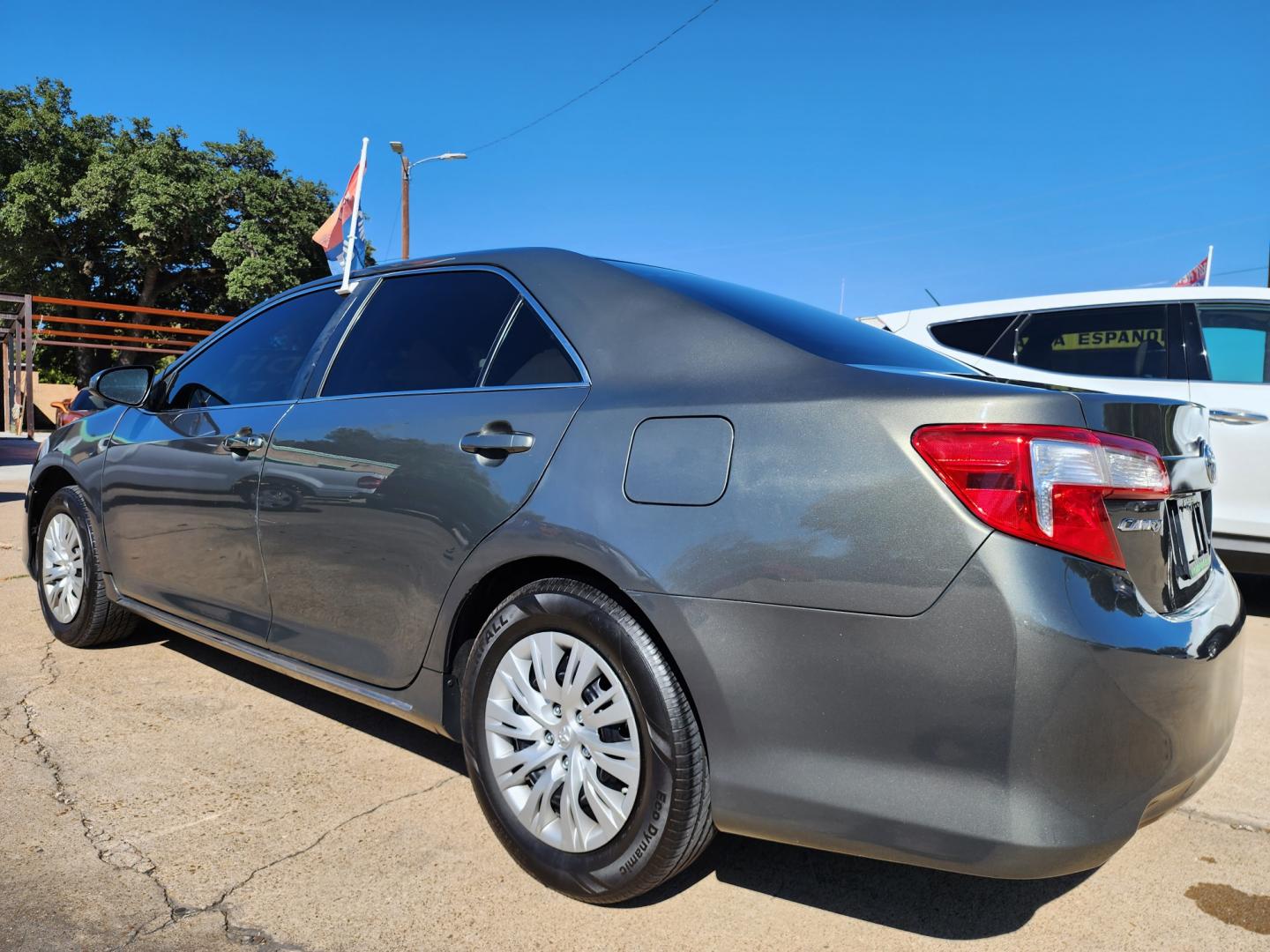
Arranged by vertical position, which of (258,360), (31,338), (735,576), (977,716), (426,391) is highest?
(31,338)

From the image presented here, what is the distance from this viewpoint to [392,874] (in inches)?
90.2

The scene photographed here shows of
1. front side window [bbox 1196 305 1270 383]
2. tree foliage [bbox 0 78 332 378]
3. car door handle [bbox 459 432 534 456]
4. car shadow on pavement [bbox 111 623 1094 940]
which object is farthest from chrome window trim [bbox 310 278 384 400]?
tree foliage [bbox 0 78 332 378]

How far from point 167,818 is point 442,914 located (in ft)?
3.05

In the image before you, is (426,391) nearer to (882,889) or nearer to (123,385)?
(882,889)

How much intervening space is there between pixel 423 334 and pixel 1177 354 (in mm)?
4592

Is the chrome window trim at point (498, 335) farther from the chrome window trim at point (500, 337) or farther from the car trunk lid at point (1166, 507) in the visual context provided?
the car trunk lid at point (1166, 507)

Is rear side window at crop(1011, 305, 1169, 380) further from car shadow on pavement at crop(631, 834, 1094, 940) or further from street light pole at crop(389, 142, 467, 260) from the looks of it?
street light pole at crop(389, 142, 467, 260)

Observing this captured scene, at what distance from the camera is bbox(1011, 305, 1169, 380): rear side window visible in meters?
5.52

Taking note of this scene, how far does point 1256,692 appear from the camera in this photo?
389 cm

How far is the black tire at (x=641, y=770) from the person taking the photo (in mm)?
1950

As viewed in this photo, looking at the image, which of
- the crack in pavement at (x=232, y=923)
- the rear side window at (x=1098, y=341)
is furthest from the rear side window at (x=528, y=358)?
the rear side window at (x=1098, y=341)

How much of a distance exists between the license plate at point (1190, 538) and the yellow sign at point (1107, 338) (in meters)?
3.77

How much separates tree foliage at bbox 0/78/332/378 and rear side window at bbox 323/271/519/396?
2908 cm

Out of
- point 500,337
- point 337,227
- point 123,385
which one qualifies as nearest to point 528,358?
point 500,337
